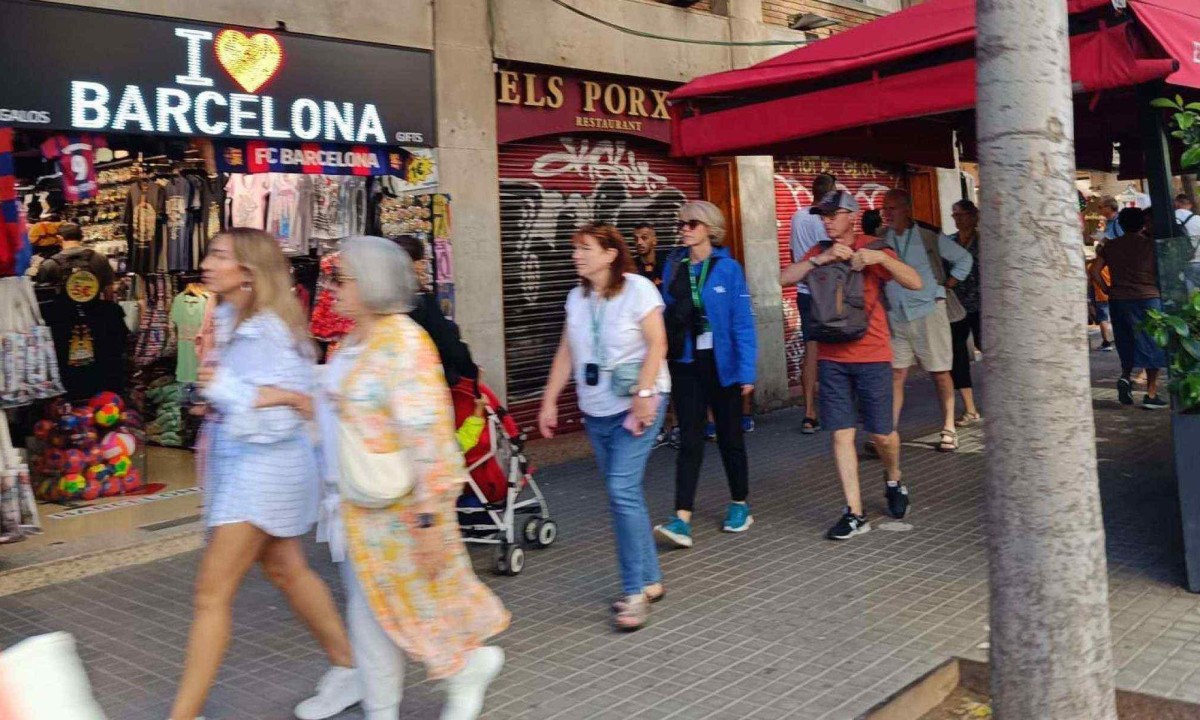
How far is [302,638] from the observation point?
543cm

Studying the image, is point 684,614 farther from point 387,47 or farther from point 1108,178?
point 1108,178

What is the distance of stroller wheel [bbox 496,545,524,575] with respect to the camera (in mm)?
6309

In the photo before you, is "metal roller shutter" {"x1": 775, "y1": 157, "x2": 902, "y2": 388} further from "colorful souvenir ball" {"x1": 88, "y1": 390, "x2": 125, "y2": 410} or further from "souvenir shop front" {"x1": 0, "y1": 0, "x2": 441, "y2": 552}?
"colorful souvenir ball" {"x1": 88, "y1": 390, "x2": 125, "y2": 410}

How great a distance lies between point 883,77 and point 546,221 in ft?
16.3

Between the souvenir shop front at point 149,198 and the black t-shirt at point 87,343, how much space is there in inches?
0.5

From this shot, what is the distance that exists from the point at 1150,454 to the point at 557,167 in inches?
220

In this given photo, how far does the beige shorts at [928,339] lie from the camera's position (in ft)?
30.3

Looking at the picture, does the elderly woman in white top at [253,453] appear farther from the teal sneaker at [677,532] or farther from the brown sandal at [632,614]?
the teal sneaker at [677,532]

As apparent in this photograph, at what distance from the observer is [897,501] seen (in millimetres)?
7211

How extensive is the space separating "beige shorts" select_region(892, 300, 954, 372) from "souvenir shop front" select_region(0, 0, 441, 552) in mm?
3601

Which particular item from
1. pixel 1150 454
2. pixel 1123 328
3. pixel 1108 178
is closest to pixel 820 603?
pixel 1150 454

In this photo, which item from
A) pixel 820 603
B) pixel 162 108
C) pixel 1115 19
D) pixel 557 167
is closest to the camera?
pixel 1115 19

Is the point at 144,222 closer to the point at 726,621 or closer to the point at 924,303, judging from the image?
the point at 924,303

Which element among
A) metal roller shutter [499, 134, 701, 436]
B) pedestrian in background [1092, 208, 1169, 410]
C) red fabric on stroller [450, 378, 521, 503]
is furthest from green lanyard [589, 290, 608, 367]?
pedestrian in background [1092, 208, 1169, 410]
